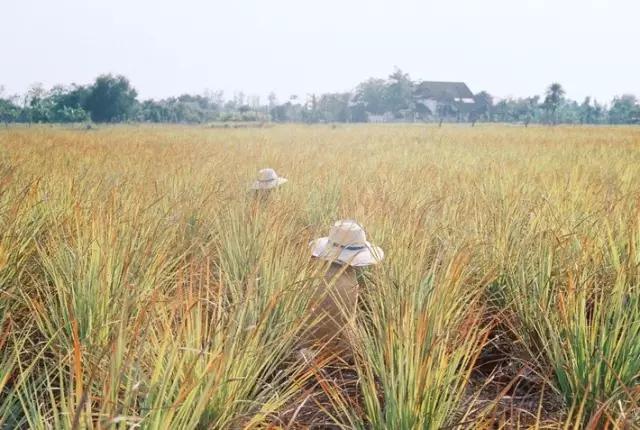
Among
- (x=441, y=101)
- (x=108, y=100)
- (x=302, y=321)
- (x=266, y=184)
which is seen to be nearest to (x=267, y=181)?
(x=266, y=184)

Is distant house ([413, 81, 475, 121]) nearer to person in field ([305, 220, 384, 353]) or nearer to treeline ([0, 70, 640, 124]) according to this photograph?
treeline ([0, 70, 640, 124])

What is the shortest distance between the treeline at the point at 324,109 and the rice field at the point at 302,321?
141ft

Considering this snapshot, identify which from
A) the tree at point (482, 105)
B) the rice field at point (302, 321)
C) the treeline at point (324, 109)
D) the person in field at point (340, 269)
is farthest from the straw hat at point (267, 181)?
the tree at point (482, 105)

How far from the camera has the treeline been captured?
45.4 meters

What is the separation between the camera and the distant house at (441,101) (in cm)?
5828

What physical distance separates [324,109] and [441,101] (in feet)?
48.7

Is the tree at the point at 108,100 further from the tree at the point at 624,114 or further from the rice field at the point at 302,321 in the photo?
the tree at the point at 624,114

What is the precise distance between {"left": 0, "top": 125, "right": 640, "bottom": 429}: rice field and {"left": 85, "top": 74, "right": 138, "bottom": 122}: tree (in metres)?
47.4

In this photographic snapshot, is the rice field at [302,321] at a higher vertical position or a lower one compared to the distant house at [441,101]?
lower

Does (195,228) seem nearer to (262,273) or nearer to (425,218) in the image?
(262,273)

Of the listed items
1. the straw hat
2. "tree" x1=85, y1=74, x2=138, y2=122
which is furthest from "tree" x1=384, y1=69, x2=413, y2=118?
the straw hat

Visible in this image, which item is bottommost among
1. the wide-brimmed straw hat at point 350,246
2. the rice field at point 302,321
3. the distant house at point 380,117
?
the rice field at point 302,321

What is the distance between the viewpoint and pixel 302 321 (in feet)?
4.17

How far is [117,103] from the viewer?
45531 mm
